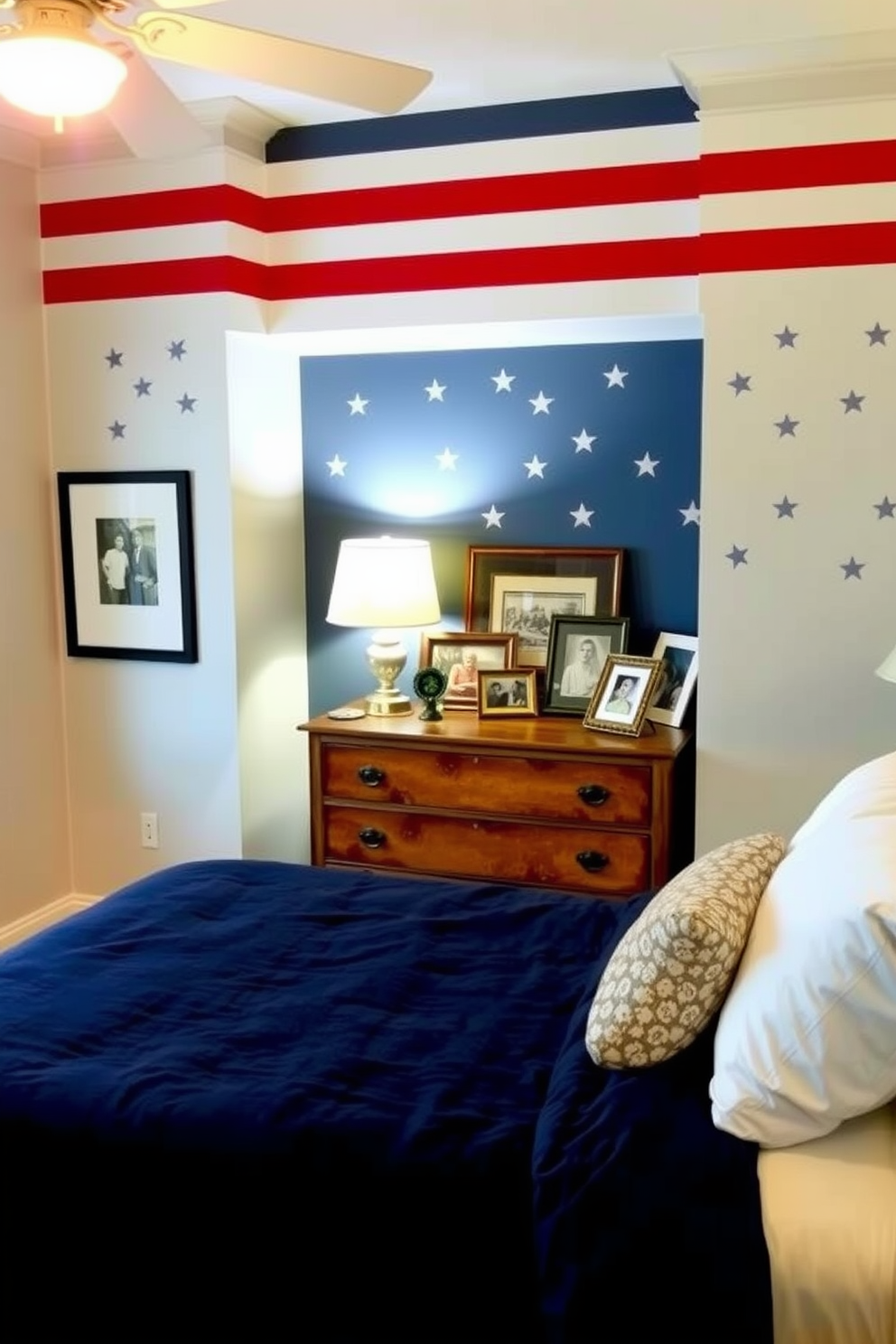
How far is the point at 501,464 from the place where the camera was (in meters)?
3.69

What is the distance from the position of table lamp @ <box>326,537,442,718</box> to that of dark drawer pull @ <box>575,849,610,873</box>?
712 millimetres

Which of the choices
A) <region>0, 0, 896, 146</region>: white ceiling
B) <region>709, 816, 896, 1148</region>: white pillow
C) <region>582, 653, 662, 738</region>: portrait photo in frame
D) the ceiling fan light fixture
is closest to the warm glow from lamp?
the ceiling fan light fixture

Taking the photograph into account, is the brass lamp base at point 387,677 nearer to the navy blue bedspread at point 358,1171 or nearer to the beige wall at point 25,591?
the beige wall at point 25,591

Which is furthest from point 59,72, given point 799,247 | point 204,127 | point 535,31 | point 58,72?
point 799,247

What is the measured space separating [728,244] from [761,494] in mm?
610

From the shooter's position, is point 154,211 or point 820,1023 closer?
point 820,1023

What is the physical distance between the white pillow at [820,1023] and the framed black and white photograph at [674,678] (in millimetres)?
1713

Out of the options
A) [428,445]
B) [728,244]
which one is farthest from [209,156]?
[728,244]

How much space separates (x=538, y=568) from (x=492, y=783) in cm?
74

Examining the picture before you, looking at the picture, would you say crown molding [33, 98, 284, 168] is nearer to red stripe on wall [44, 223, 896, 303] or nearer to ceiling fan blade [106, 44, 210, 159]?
red stripe on wall [44, 223, 896, 303]

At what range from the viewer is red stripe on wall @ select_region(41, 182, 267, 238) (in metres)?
3.42

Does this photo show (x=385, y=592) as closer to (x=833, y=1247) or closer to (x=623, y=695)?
(x=623, y=695)

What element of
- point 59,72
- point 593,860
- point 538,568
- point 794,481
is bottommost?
point 593,860

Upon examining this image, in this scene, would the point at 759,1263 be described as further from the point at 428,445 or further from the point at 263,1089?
the point at 428,445
